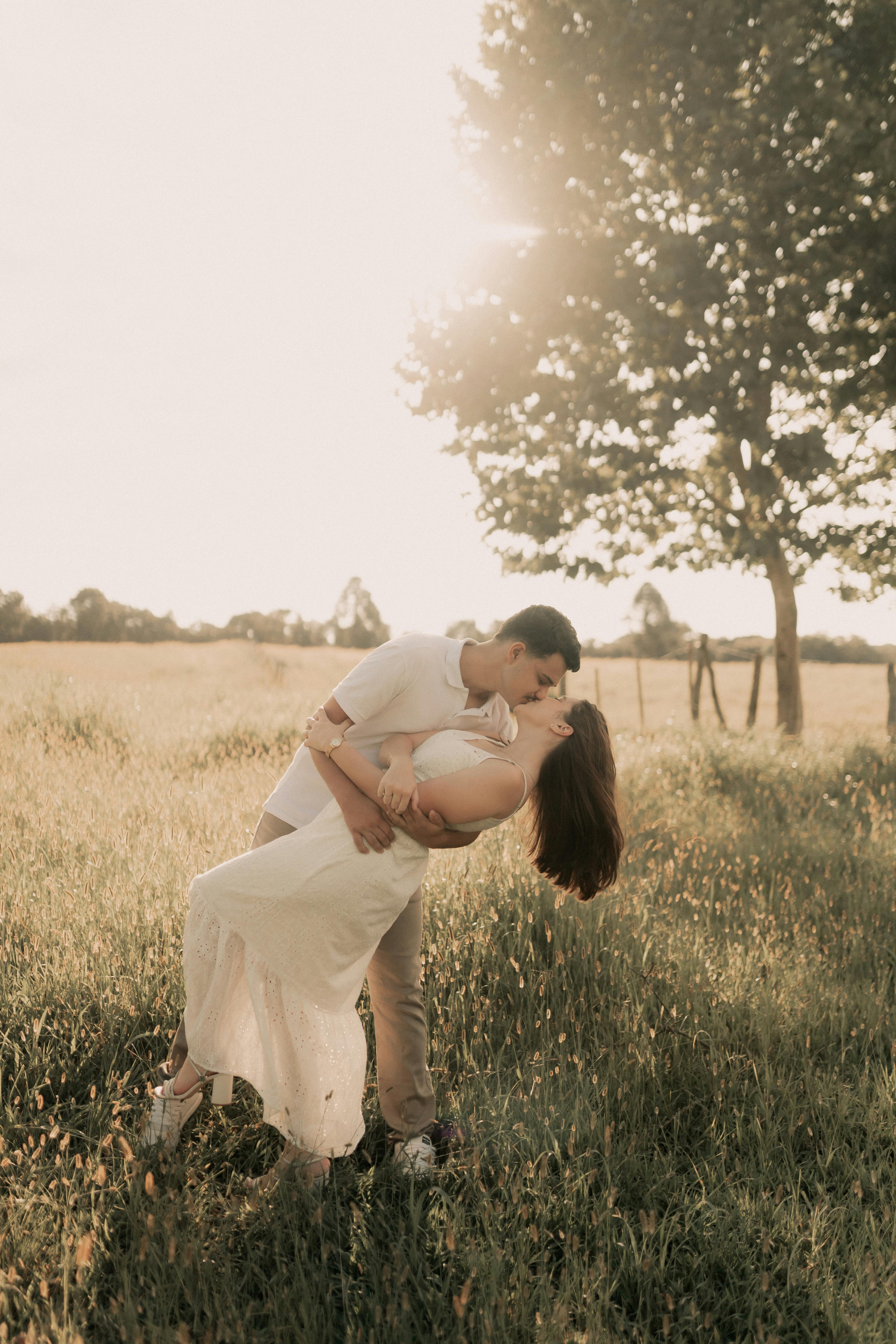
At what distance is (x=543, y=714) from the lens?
296 cm

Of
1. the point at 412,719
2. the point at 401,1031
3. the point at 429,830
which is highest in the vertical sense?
the point at 412,719

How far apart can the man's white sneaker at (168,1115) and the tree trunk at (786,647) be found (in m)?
13.8

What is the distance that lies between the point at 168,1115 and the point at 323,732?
148 cm

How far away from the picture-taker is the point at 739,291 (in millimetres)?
12391

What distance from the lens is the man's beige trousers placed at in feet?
9.95

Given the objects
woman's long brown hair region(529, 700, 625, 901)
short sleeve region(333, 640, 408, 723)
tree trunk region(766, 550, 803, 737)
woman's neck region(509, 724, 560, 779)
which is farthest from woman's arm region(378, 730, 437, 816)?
tree trunk region(766, 550, 803, 737)

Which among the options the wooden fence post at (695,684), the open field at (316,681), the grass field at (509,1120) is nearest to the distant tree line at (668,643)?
the open field at (316,681)

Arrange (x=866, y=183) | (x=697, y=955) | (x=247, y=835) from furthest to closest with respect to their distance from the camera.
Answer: (x=866, y=183) → (x=247, y=835) → (x=697, y=955)

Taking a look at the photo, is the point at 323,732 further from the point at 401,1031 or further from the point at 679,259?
the point at 679,259

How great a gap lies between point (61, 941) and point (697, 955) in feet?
10.7

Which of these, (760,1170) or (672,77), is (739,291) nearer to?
(672,77)

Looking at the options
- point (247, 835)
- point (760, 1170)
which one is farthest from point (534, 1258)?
point (247, 835)

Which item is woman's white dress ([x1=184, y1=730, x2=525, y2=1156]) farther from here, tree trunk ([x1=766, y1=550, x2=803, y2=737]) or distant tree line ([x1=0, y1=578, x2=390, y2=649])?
distant tree line ([x1=0, y1=578, x2=390, y2=649])

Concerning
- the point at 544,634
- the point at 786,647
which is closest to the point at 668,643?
the point at 786,647
